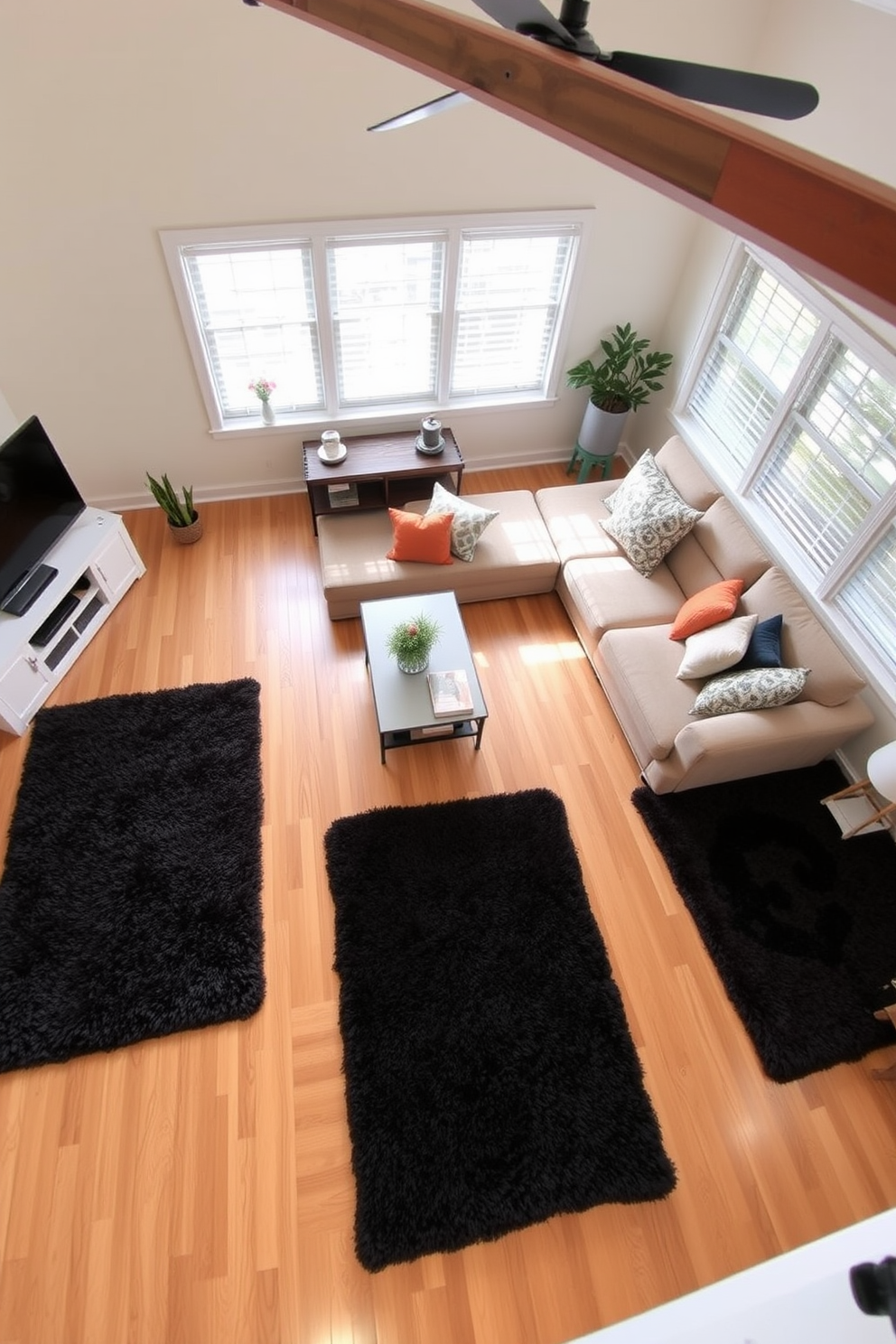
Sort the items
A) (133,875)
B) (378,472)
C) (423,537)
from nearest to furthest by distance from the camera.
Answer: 1. (133,875)
2. (423,537)
3. (378,472)

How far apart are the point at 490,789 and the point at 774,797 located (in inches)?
58.7

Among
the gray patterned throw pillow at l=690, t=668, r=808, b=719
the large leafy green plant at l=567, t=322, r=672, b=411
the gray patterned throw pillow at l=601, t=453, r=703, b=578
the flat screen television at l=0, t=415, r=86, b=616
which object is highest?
the large leafy green plant at l=567, t=322, r=672, b=411

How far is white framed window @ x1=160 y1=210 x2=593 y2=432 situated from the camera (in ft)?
13.3

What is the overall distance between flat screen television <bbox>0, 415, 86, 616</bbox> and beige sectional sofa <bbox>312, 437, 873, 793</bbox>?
150cm

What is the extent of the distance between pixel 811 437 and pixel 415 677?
247cm

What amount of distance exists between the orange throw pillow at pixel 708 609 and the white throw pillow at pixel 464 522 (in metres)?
1.26

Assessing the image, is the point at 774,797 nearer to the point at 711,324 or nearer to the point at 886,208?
the point at 711,324

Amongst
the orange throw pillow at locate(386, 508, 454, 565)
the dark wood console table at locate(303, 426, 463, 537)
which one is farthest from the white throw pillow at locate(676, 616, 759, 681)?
the dark wood console table at locate(303, 426, 463, 537)

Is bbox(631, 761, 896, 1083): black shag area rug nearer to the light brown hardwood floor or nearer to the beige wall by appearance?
the light brown hardwood floor

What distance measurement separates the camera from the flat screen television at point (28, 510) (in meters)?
3.63

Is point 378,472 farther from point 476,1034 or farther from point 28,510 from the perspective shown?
point 476,1034

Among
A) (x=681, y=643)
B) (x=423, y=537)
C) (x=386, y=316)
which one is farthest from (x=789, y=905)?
(x=386, y=316)

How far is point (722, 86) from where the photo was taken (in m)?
0.73

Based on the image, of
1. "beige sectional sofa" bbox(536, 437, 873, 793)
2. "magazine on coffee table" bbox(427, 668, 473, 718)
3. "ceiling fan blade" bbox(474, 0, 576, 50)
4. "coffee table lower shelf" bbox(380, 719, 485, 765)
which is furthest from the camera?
"coffee table lower shelf" bbox(380, 719, 485, 765)
